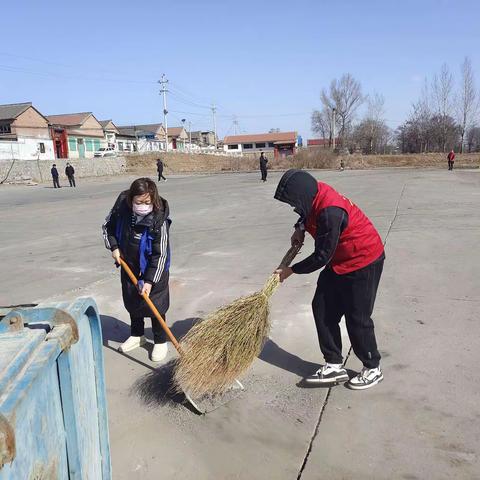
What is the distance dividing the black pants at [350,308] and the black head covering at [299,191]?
563 millimetres

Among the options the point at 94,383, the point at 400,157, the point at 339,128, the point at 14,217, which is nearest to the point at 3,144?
the point at 14,217

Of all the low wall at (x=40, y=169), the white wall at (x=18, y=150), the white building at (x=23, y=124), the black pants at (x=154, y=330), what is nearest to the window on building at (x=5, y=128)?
the white building at (x=23, y=124)

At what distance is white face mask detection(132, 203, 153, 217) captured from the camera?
11.6ft

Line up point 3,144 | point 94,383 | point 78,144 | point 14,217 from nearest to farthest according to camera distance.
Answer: point 94,383, point 14,217, point 3,144, point 78,144

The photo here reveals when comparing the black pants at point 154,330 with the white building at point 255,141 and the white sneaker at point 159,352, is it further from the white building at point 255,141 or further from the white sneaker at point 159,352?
the white building at point 255,141

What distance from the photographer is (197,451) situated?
9.01 feet

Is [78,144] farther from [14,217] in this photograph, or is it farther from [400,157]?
[14,217]

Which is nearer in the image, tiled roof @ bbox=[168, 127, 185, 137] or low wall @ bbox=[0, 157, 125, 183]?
low wall @ bbox=[0, 157, 125, 183]

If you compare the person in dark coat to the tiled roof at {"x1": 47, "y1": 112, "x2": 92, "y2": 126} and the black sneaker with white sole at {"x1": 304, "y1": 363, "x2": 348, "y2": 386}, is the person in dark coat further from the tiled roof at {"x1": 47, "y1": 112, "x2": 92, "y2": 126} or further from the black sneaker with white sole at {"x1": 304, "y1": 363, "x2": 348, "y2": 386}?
the tiled roof at {"x1": 47, "y1": 112, "x2": 92, "y2": 126}

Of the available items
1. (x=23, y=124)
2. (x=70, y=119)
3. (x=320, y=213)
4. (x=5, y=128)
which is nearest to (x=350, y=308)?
(x=320, y=213)

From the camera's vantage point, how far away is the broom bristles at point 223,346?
3.10m

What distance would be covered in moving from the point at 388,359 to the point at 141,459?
2.04 m

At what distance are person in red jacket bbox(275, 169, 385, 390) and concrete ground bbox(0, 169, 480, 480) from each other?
0.19 metres

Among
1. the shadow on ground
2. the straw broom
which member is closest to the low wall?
the shadow on ground
